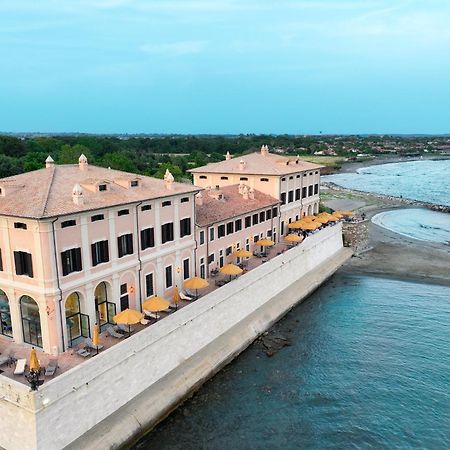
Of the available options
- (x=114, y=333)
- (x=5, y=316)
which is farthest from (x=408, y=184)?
(x=5, y=316)

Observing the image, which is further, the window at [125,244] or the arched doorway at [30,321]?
the window at [125,244]

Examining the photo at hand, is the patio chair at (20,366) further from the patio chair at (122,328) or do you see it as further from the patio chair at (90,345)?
the patio chair at (122,328)

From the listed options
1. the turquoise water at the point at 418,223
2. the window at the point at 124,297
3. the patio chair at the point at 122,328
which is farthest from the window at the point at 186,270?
the turquoise water at the point at 418,223

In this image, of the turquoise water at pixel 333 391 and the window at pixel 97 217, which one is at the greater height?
the window at pixel 97 217

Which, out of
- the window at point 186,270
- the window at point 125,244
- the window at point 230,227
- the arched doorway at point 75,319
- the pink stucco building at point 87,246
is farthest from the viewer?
the window at point 230,227

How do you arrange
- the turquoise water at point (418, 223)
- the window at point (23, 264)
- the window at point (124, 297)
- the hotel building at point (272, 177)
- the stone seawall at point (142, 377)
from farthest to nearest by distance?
the turquoise water at point (418, 223) < the hotel building at point (272, 177) < the window at point (124, 297) < the window at point (23, 264) < the stone seawall at point (142, 377)

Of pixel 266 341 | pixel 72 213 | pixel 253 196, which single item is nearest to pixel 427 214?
pixel 253 196

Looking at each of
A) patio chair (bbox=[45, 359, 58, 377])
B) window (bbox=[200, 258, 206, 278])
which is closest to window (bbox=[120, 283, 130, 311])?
patio chair (bbox=[45, 359, 58, 377])

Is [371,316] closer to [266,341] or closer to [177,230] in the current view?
[266,341]

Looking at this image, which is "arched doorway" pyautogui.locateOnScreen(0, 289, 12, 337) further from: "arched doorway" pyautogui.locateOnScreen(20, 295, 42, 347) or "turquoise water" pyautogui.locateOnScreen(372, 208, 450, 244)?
"turquoise water" pyautogui.locateOnScreen(372, 208, 450, 244)

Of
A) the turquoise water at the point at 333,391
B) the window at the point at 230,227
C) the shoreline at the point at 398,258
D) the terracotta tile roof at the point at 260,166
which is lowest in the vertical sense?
the turquoise water at the point at 333,391
